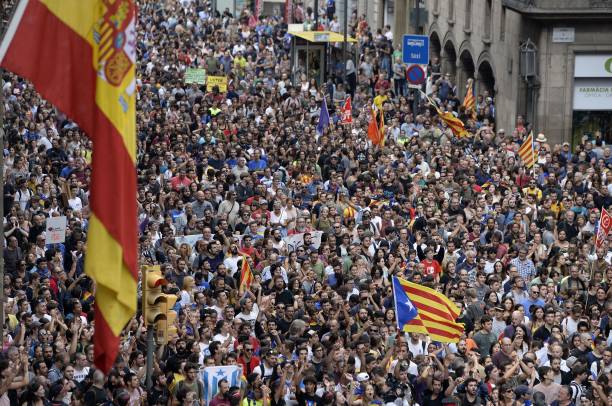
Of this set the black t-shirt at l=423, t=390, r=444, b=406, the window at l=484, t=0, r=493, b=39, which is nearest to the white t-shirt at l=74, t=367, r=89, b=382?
the black t-shirt at l=423, t=390, r=444, b=406

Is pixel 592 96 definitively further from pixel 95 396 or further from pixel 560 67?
pixel 95 396

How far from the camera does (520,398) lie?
1703 centimetres

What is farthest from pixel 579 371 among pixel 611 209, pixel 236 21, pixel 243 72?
pixel 236 21

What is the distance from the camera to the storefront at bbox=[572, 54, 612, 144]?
40906 mm

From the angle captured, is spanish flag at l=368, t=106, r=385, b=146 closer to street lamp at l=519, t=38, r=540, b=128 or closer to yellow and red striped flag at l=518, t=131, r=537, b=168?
yellow and red striped flag at l=518, t=131, r=537, b=168

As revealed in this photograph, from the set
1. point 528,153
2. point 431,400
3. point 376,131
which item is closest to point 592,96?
point 376,131

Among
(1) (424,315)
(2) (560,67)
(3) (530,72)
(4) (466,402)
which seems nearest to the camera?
(4) (466,402)

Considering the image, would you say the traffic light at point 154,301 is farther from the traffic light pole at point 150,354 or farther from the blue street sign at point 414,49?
the blue street sign at point 414,49

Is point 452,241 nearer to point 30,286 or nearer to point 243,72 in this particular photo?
point 30,286

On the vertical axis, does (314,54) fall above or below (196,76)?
above

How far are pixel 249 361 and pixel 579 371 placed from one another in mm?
3634

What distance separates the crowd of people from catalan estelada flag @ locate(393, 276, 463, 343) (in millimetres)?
212

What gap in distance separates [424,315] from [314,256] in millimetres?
4001

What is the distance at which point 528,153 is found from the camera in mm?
31297
